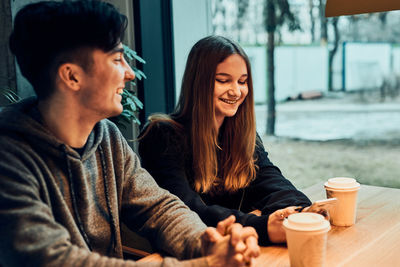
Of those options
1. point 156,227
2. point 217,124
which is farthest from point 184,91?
point 156,227

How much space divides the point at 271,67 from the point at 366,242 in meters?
2.28

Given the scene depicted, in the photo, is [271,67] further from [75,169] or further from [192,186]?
[75,169]

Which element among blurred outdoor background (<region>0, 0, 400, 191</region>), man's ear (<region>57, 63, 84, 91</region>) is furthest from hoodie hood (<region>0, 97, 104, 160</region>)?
blurred outdoor background (<region>0, 0, 400, 191</region>)

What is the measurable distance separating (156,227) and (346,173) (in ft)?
8.37

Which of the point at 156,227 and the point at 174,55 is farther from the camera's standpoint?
the point at 174,55

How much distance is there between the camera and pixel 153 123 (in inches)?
65.3

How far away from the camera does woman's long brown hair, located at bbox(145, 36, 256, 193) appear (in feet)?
5.38

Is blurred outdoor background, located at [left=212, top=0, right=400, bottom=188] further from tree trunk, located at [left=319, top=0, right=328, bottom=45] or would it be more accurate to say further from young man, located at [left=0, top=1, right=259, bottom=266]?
young man, located at [left=0, top=1, right=259, bottom=266]

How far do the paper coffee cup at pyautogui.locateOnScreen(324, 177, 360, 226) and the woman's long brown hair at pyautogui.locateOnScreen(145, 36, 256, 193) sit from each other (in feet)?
1.37

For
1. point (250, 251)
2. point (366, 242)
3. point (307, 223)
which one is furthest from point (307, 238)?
point (366, 242)

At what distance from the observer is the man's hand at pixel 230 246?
0.93 m

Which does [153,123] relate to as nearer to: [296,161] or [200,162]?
[200,162]

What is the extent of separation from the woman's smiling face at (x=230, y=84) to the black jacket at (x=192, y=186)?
19 cm

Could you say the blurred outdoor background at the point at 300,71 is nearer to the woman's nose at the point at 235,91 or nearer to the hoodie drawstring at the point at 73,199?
the woman's nose at the point at 235,91
